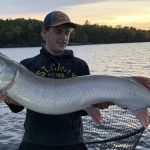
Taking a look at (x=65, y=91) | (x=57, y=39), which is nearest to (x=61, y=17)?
(x=57, y=39)

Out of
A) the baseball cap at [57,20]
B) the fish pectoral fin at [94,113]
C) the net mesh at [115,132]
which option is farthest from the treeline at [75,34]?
the fish pectoral fin at [94,113]

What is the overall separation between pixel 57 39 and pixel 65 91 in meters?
0.58

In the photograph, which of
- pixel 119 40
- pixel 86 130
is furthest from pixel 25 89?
pixel 119 40

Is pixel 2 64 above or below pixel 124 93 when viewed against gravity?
above

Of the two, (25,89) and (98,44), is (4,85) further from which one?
(98,44)

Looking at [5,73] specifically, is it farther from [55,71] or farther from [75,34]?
[75,34]

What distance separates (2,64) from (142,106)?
4.08 ft

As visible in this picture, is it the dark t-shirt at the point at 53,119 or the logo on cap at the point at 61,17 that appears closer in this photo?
the dark t-shirt at the point at 53,119

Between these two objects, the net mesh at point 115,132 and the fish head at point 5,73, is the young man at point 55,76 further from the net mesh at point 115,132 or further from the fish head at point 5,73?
the net mesh at point 115,132

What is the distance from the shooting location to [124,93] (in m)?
3.83

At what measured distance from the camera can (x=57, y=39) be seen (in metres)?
4.09

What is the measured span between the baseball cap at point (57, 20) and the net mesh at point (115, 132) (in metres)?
2.00

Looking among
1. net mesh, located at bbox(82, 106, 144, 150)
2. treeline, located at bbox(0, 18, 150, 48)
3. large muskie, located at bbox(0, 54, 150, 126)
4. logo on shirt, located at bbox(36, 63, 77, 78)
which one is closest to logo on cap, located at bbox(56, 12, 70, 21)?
logo on shirt, located at bbox(36, 63, 77, 78)

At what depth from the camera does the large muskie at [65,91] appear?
369 centimetres
